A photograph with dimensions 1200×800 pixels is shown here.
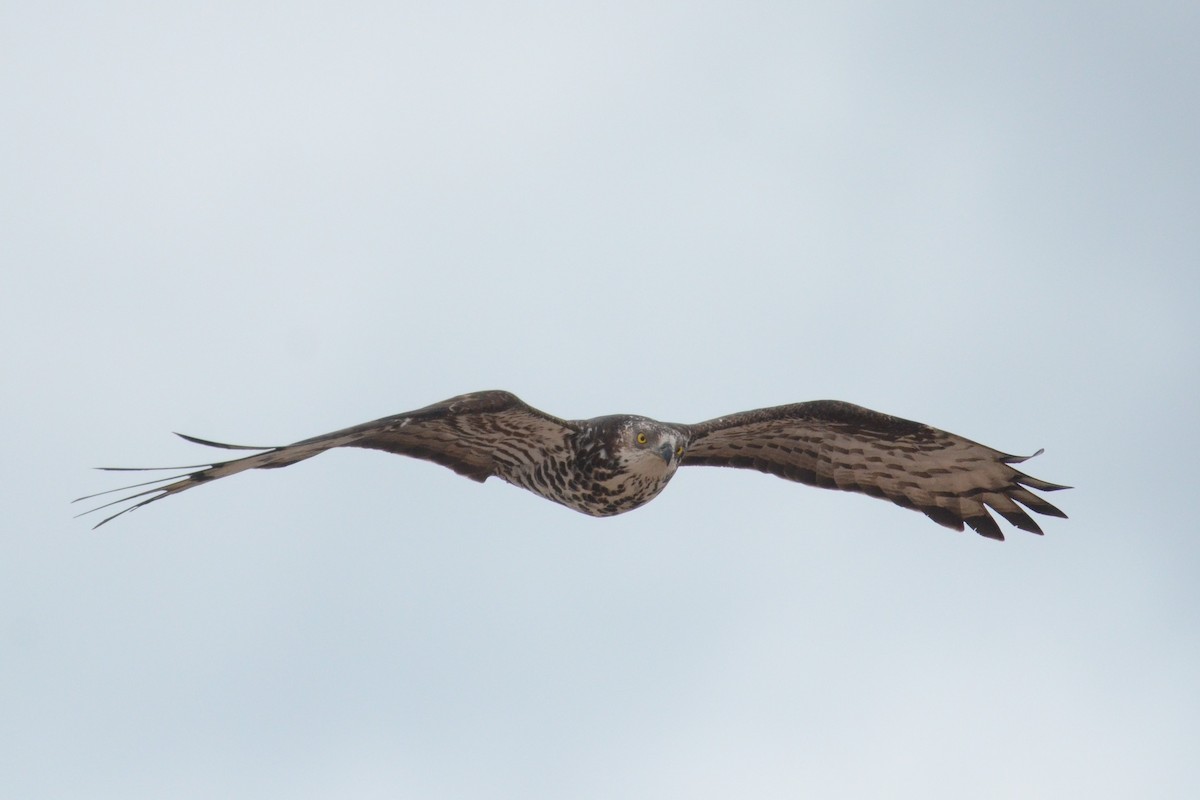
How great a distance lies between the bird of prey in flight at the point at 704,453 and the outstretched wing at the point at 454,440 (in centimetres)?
1

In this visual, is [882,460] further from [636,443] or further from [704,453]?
[636,443]

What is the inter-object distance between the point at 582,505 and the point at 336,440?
2449 millimetres

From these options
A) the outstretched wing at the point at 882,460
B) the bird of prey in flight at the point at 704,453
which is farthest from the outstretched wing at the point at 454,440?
the outstretched wing at the point at 882,460

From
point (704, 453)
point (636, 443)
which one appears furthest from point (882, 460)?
point (636, 443)

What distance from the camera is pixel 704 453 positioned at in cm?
1233

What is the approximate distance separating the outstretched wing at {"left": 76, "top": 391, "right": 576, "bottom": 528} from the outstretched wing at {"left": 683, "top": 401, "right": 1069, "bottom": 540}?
1368mm

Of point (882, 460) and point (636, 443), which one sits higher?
point (882, 460)

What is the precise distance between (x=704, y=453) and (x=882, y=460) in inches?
60.5

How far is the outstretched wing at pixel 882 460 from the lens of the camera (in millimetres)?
11625

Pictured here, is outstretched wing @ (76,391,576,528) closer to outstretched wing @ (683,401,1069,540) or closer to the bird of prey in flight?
the bird of prey in flight

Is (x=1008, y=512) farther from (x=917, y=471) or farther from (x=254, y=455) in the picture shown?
(x=254, y=455)

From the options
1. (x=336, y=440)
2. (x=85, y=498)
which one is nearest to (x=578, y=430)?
(x=336, y=440)

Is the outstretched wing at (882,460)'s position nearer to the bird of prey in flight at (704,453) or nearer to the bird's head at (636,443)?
the bird of prey in flight at (704,453)

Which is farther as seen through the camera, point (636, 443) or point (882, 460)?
point (882, 460)
